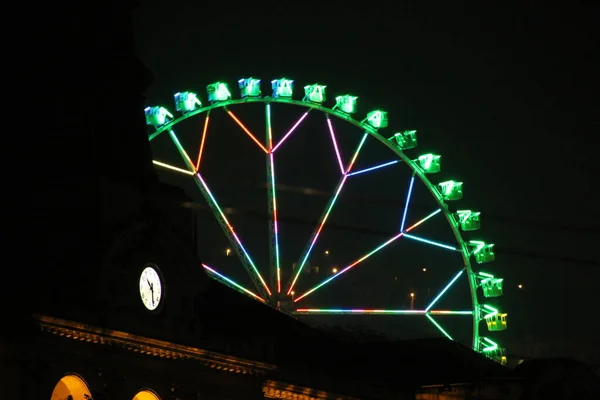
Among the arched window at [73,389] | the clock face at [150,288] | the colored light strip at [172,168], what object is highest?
the colored light strip at [172,168]

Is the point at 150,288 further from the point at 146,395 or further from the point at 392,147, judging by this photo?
the point at 392,147

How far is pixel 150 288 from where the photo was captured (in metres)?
42.2

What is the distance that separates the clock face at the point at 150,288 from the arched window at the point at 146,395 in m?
2.65

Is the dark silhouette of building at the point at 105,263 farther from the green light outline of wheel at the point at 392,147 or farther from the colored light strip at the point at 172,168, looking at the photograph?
the green light outline of wheel at the point at 392,147

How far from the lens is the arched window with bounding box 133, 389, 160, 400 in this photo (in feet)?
140

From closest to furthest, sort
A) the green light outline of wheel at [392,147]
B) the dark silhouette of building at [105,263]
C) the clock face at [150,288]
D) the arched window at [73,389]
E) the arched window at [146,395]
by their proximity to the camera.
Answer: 1. the dark silhouette of building at [105,263]
2. the arched window at [73,389]
3. the clock face at [150,288]
4. the arched window at [146,395]
5. the green light outline of wheel at [392,147]

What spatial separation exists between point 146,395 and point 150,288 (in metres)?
3.47

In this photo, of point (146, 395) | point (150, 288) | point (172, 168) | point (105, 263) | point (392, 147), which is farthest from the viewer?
point (392, 147)

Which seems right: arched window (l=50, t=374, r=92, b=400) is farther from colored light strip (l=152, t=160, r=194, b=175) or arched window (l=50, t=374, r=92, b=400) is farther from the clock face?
colored light strip (l=152, t=160, r=194, b=175)

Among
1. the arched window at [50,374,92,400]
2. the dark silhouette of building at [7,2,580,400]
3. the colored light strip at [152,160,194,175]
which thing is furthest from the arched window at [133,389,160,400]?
the colored light strip at [152,160,194,175]

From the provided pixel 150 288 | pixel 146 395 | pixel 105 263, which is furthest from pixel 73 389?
pixel 150 288

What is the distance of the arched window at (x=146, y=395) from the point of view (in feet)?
140

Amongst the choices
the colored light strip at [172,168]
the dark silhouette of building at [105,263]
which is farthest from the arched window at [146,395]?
the colored light strip at [172,168]

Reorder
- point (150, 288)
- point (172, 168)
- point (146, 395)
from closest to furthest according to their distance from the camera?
point (150, 288) < point (146, 395) < point (172, 168)
